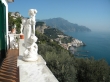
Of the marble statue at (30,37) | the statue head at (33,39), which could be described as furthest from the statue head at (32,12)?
the statue head at (33,39)

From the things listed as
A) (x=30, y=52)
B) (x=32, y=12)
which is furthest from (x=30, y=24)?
(x=30, y=52)

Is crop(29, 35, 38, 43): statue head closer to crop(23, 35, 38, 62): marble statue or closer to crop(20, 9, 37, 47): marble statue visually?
crop(23, 35, 38, 62): marble statue

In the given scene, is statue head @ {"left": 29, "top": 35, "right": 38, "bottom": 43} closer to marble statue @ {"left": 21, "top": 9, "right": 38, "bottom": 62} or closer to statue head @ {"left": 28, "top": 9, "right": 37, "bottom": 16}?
marble statue @ {"left": 21, "top": 9, "right": 38, "bottom": 62}

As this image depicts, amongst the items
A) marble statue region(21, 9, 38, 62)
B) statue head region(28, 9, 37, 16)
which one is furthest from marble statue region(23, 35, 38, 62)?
statue head region(28, 9, 37, 16)

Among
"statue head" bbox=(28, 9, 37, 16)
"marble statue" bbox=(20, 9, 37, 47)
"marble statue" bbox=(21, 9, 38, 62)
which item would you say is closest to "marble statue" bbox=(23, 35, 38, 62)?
"marble statue" bbox=(21, 9, 38, 62)

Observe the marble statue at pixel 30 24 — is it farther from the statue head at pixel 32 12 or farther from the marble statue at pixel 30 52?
the marble statue at pixel 30 52

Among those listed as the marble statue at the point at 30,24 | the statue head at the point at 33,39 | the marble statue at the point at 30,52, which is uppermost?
the marble statue at the point at 30,24

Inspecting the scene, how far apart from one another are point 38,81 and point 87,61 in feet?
17.8

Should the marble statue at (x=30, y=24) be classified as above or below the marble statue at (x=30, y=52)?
above

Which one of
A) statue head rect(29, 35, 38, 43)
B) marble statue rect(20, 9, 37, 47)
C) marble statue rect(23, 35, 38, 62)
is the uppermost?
marble statue rect(20, 9, 37, 47)

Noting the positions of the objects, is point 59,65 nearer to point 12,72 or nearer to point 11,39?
point 12,72

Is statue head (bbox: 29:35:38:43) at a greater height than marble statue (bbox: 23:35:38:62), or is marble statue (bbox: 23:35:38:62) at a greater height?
statue head (bbox: 29:35:38:43)

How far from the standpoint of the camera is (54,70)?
21.0ft

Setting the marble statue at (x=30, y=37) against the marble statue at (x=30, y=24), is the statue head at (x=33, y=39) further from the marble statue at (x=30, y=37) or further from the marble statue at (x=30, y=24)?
the marble statue at (x=30, y=24)
